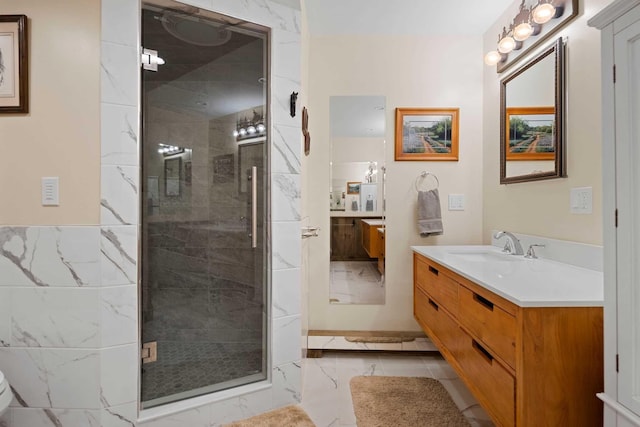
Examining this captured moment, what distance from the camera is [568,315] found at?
3.61 ft

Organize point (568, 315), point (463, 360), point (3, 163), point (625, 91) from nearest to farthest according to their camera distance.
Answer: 1. point (625, 91)
2. point (568, 315)
3. point (3, 163)
4. point (463, 360)

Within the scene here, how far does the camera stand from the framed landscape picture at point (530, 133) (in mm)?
1854

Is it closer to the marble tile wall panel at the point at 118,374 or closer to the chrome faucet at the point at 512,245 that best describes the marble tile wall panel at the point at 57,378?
the marble tile wall panel at the point at 118,374

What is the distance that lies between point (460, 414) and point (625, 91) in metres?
1.65

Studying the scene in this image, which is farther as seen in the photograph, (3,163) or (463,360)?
(463,360)

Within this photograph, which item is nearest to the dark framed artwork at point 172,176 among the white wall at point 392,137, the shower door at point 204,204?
the shower door at point 204,204

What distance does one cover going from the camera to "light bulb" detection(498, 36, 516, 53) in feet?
6.98

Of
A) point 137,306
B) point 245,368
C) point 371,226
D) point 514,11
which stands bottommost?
point 245,368

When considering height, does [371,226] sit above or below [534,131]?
below

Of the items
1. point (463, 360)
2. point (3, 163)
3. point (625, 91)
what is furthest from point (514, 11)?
point (3, 163)

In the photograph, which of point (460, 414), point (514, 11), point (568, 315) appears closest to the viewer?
point (568, 315)

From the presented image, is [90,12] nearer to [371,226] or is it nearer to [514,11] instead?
[371,226]

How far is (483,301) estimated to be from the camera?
142cm

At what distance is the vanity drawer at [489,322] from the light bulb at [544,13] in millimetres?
1535
